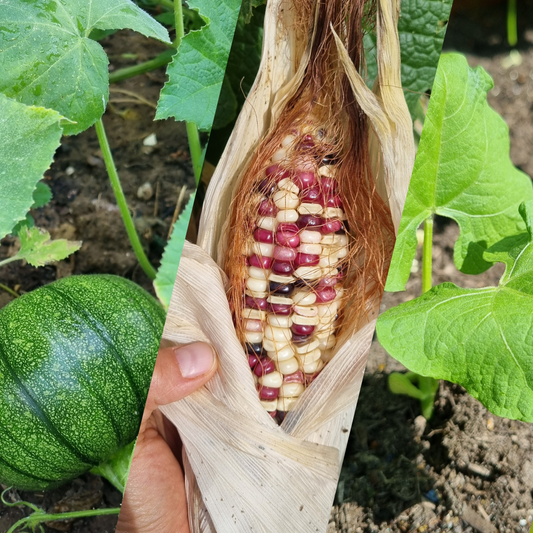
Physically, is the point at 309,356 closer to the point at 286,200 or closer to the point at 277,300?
the point at 277,300

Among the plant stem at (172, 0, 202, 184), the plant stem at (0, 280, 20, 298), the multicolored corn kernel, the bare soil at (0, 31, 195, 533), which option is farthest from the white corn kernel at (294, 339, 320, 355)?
the plant stem at (0, 280, 20, 298)

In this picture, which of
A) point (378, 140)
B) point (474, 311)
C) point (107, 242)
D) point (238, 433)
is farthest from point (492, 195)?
point (107, 242)

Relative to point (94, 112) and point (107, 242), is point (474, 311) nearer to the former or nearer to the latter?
point (94, 112)

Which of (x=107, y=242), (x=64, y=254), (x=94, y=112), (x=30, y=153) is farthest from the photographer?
(x=107, y=242)

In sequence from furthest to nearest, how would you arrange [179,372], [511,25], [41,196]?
[511,25], [41,196], [179,372]

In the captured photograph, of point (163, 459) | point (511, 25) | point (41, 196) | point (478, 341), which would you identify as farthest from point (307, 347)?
point (511, 25)

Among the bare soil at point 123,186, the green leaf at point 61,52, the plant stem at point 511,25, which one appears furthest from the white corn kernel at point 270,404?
the plant stem at point 511,25
